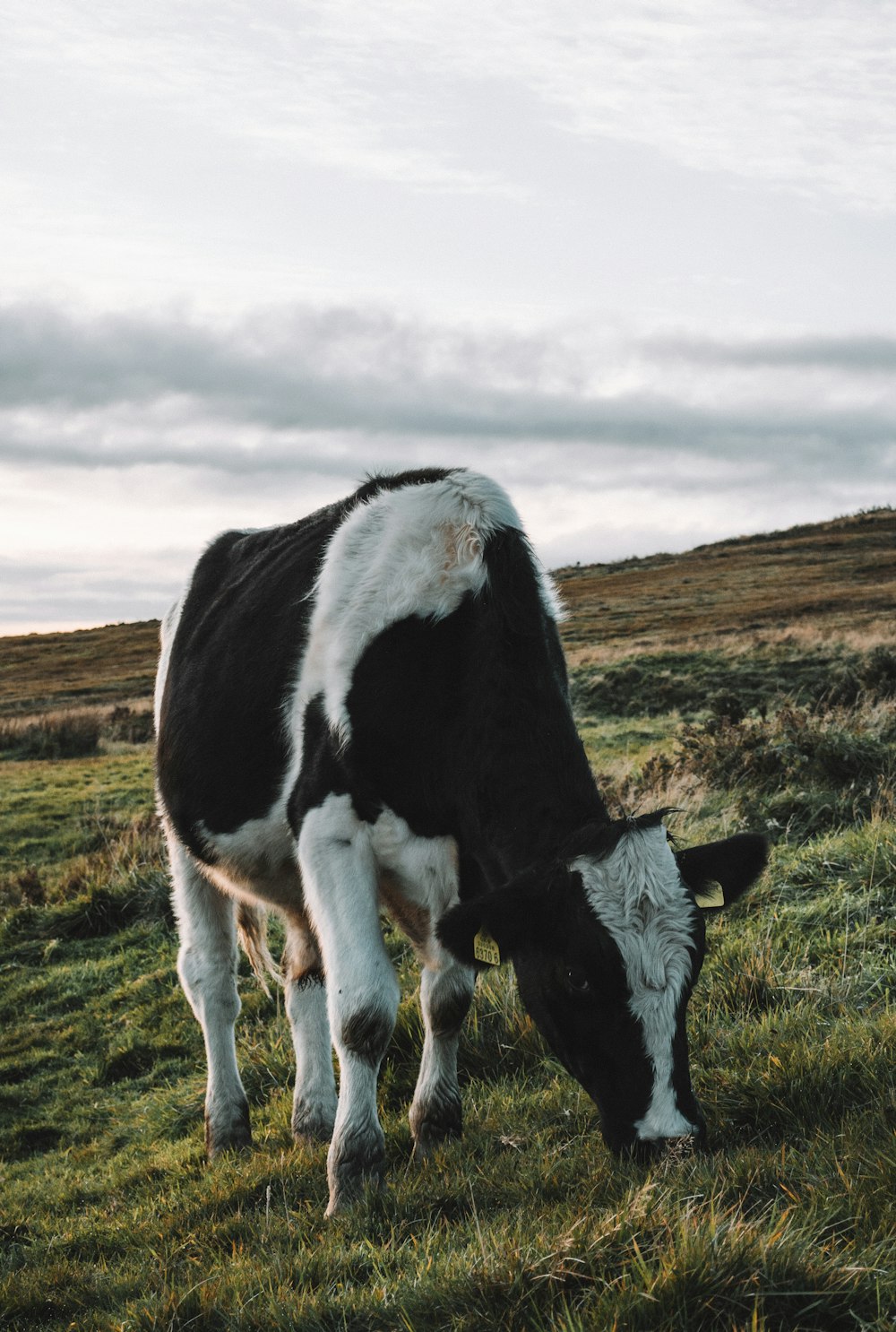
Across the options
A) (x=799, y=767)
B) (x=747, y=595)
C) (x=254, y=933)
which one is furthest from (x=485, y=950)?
(x=747, y=595)

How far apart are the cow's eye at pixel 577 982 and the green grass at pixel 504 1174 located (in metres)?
0.55

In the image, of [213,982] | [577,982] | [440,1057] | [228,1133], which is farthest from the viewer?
[213,982]

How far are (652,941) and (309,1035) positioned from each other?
2870mm

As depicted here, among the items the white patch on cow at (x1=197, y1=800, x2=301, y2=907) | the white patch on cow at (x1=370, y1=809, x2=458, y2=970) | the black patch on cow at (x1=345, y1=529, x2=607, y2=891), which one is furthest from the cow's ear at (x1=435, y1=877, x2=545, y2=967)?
the white patch on cow at (x1=197, y1=800, x2=301, y2=907)

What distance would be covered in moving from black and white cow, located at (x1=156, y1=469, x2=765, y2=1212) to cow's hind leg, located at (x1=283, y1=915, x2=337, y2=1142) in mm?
12

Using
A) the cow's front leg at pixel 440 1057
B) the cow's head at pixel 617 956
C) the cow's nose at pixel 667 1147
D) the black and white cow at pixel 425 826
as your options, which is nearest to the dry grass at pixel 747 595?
the black and white cow at pixel 425 826

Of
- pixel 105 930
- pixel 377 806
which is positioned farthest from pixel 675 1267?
pixel 105 930

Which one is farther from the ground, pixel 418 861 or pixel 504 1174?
pixel 418 861

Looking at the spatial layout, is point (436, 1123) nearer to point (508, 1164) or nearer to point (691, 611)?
point (508, 1164)

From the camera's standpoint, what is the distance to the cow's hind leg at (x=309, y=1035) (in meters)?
5.84

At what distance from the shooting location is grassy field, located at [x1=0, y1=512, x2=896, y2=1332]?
2912mm

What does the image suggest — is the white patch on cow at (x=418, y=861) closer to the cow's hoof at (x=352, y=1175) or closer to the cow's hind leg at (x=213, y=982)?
the cow's hoof at (x=352, y=1175)

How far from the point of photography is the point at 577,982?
394 cm

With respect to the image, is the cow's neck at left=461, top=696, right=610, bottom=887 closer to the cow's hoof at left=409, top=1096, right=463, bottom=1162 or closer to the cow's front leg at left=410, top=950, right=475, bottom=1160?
the cow's front leg at left=410, top=950, right=475, bottom=1160
